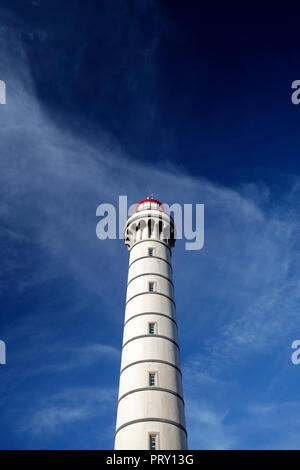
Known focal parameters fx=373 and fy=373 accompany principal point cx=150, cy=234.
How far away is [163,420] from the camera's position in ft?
76.1

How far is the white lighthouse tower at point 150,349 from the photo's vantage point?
75.5ft

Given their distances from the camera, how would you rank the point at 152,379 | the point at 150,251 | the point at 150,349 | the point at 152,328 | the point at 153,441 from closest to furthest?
the point at 153,441 < the point at 152,379 < the point at 150,349 < the point at 152,328 < the point at 150,251

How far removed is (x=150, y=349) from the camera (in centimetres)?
2688

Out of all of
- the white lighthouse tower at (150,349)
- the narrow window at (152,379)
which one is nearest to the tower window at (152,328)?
the white lighthouse tower at (150,349)

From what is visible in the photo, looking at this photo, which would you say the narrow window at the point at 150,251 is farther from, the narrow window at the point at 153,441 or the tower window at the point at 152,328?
the narrow window at the point at 153,441

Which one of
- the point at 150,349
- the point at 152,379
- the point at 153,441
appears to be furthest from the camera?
the point at 150,349

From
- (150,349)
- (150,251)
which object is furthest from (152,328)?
(150,251)

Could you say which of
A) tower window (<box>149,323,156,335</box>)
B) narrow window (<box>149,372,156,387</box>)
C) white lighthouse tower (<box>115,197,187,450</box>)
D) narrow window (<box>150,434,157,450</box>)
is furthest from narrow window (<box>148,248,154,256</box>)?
narrow window (<box>150,434,157,450</box>)

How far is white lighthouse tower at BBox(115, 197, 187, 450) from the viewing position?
23016mm

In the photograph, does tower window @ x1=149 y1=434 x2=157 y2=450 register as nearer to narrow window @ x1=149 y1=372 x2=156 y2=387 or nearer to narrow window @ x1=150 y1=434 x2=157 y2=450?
narrow window @ x1=150 y1=434 x2=157 y2=450

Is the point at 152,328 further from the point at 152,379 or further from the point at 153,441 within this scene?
the point at 153,441

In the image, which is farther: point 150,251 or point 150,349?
point 150,251
